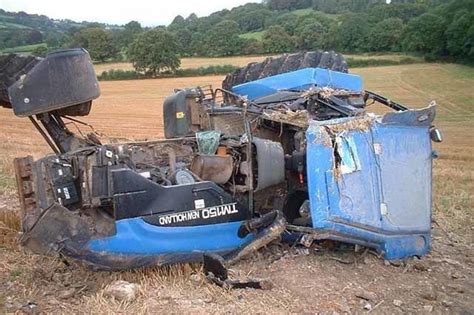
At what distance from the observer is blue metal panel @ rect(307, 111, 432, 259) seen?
4.80 metres

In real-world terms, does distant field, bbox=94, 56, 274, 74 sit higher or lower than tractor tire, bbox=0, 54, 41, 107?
lower

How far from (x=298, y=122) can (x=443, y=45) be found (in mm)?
50289

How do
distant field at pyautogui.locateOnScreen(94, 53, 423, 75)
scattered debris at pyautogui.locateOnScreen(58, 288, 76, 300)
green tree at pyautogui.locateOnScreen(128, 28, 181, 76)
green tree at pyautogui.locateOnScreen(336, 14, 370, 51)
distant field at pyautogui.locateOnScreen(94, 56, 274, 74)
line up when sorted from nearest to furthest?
scattered debris at pyautogui.locateOnScreen(58, 288, 76, 300), distant field at pyautogui.locateOnScreen(94, 53, 423, 75), distant field at pyautogui.locateOnScreen(94, 56, 274, 74), green tree at pyautogui.locateOnScreen(128, 28, 181, 76), green tree at pyautogui.locateOnScreen(336, 14, 370, 51)

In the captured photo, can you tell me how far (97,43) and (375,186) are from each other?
189ft

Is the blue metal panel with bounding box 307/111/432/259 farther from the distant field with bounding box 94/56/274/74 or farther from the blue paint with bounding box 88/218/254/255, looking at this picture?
the distant field with bounding box 94/56/274/74

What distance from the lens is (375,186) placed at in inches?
197

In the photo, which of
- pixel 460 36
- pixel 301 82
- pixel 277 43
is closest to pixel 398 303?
pixel 301 82

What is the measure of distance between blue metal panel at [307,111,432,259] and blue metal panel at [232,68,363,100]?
147 centimetres

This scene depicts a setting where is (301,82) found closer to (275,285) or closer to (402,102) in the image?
(275,285)

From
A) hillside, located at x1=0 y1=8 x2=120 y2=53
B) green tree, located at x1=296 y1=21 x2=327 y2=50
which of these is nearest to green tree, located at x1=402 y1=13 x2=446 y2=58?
green tree, located at x1=296 y1=21 x2=327 y2=50

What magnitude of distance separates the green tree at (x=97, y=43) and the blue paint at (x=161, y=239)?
184 feet

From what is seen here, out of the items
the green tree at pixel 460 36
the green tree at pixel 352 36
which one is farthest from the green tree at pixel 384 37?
the green tree at pixel 460 36

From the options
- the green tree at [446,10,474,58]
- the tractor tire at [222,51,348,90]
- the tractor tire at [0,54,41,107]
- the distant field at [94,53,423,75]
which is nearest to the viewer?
the tractor tire at [0,54,41,107]

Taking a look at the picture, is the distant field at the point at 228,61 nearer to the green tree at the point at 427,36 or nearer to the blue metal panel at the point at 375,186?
the green tree at the point at 427,36
